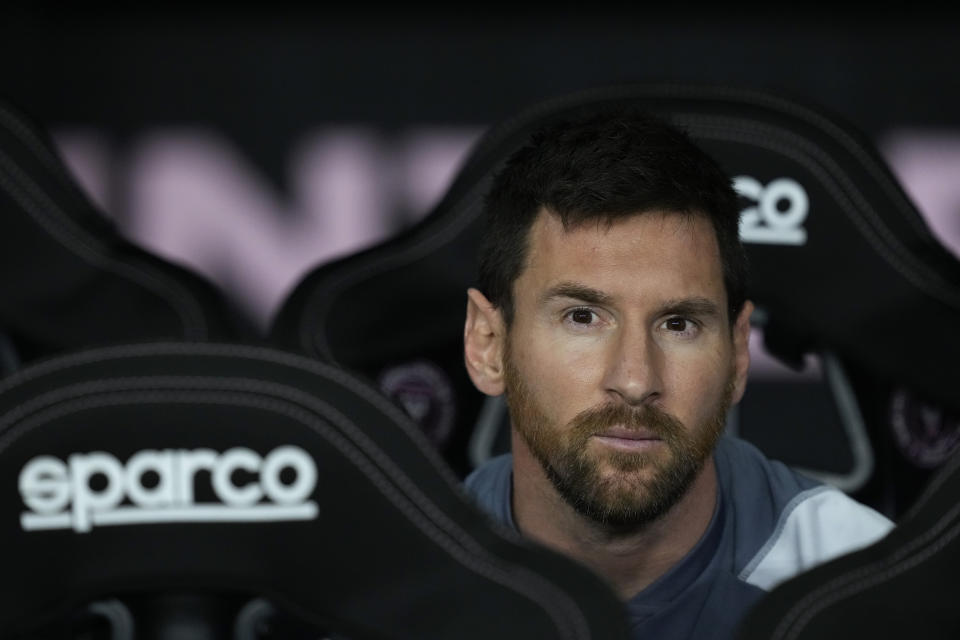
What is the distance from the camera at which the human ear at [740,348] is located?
1.06m

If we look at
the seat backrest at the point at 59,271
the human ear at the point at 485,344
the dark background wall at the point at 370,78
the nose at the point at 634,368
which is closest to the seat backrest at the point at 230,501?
the nose at the point at 634,368

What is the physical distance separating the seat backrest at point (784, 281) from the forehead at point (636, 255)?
0.25 meters

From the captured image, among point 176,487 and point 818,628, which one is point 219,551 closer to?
point 176,487

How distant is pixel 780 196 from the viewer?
127cm

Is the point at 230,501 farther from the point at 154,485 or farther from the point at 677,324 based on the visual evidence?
the point at 677,324

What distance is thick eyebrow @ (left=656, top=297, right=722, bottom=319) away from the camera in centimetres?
96

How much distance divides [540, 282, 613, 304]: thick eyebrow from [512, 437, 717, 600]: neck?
121 mm

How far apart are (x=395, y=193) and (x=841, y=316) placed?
2.14ft

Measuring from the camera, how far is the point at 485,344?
44.3 inches

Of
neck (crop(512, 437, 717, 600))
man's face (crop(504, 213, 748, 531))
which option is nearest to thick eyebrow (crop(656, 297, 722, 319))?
man's face (crop(504, 213, 748, 531))

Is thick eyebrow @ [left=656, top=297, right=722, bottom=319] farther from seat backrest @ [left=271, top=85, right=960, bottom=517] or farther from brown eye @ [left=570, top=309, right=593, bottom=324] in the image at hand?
seat backrest @ [left=271, top=85, right=960, bottom=517]

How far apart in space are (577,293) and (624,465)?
0.38 feet

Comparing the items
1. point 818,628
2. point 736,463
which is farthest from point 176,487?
point 736,463

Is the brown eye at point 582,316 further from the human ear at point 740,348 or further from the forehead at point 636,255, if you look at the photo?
the human ear at point 740,348
